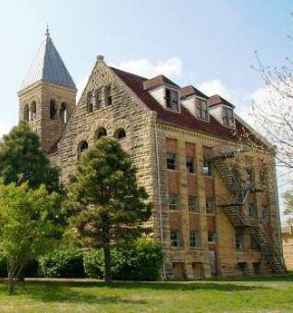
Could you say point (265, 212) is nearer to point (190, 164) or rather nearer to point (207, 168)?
point (207, 168)

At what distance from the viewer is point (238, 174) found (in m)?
43.8

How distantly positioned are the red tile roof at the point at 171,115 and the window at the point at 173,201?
5.24 m

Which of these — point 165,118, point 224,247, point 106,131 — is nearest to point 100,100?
point 106,131

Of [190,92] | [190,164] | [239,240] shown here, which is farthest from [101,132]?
[239,240]

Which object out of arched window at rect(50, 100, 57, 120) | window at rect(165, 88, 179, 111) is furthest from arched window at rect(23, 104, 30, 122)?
window at rect(165, 88, 179, 111)

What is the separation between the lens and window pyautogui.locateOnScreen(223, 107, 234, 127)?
47688mm

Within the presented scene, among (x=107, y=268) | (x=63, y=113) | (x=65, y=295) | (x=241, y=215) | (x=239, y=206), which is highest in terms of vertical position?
(x=63, y=113)

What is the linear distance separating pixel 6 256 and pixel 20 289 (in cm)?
295

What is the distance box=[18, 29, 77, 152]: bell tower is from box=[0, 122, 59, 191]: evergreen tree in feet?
47.9

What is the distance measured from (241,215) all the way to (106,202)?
50.5 feet

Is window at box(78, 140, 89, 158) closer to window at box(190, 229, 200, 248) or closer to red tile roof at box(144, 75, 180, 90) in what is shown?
red tile roof at box(144, 75, 180, 90)

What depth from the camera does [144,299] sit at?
21.3m

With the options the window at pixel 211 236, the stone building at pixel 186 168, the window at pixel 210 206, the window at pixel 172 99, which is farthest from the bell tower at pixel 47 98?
the window at pixel 211 236

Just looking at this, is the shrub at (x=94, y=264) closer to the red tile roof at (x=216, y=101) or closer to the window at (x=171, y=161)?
the window at (x=171, y=161)
